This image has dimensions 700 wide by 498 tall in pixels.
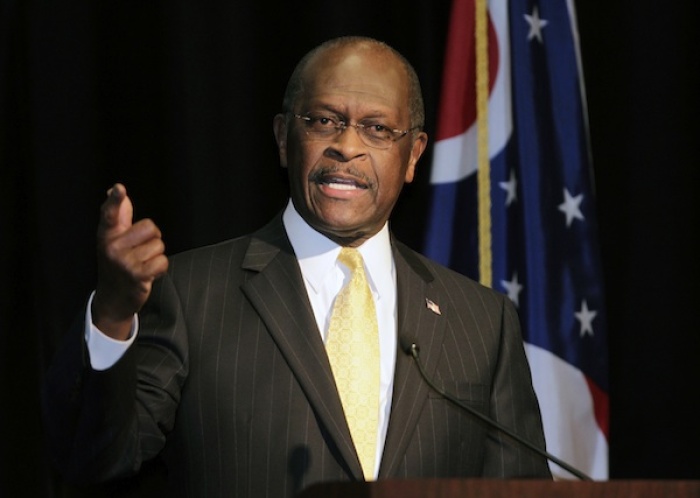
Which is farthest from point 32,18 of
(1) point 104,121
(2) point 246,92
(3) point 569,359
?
(3) point 569,359

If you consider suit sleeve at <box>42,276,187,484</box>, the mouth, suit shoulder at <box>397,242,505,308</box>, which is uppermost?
the mouth

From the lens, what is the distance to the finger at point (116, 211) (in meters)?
1.94

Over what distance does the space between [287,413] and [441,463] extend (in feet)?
1.21

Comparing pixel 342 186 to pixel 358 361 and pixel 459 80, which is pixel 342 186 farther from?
pixel 459 80

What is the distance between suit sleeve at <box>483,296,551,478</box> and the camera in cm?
280

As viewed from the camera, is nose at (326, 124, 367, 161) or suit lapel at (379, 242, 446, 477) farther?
nose at (326, 124, 367, 161)

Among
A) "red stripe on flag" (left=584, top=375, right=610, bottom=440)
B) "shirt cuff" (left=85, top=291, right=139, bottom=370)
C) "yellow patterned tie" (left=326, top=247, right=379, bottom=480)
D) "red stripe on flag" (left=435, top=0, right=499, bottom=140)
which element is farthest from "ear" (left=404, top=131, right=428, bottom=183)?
"shirt cuff" (left=85, top=291, right=139, bottom=370)

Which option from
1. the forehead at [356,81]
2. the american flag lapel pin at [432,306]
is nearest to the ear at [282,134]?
the forehead at [356,81]

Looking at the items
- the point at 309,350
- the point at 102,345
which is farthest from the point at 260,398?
the point at 102,345

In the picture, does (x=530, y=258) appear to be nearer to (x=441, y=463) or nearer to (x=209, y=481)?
(x=441, y=463)

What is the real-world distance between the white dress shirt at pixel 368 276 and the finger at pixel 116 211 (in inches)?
29.4

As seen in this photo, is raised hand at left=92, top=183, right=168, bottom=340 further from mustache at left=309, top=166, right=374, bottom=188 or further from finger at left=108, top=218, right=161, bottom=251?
mustache at left=309, top=166, right=374, bottom=188

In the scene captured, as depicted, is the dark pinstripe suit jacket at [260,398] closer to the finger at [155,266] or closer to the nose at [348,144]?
the nose at [348,144]

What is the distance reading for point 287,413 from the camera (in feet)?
8.20
